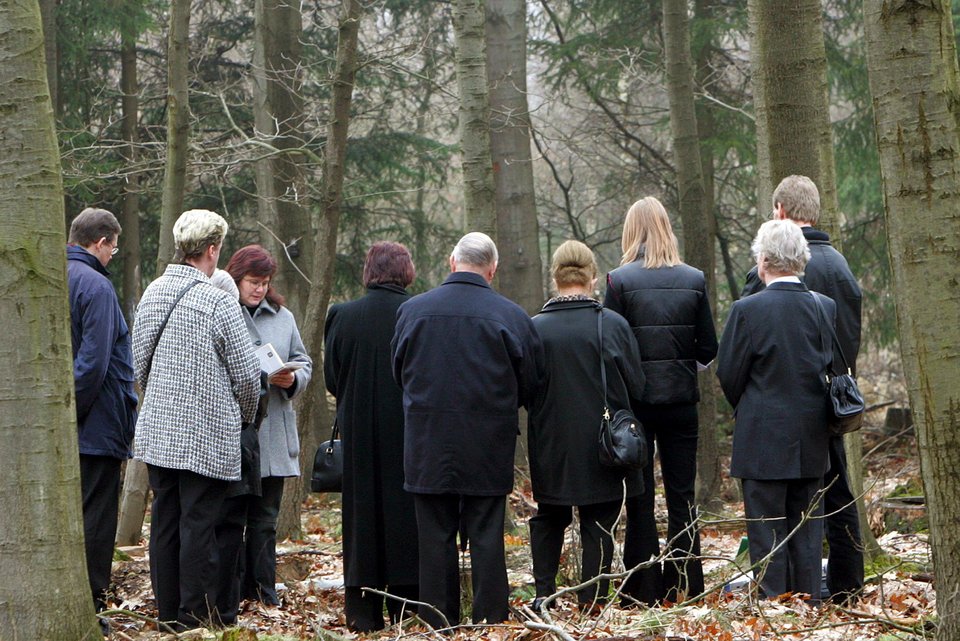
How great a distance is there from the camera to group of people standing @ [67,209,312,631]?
5.59m

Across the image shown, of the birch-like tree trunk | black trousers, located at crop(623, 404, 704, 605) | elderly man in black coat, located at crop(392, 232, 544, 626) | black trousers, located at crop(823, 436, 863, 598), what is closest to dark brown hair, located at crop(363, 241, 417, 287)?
elderly man in black coat, located at crop(392, 232, 544, 626)

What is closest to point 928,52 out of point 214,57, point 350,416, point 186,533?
point 350,416

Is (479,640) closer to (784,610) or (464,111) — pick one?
(784,610)

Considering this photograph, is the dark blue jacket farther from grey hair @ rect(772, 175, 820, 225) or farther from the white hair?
grey hair @ rect(772, 175, 820, 225)

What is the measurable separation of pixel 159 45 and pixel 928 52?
590 inches

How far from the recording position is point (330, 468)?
637 centimetres

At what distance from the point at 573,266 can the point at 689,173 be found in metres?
5.15

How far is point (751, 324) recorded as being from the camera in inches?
232

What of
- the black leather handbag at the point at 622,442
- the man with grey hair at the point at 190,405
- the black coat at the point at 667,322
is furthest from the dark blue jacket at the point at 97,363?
the black coat at the point at 667,322

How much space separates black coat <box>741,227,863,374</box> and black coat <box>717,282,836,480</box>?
1.22 ft

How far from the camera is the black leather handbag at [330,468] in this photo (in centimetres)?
636

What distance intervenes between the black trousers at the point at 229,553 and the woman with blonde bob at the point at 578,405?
1610mm

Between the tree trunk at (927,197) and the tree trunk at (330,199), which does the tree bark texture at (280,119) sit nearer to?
the tree trunk at (330,199)

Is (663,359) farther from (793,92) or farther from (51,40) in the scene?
(51,40)
